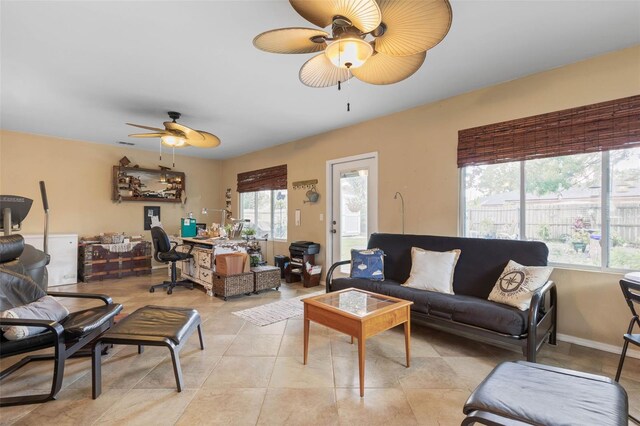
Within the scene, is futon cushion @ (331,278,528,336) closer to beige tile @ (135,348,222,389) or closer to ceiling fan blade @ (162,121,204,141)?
beige tile @ (135,348,222,389)

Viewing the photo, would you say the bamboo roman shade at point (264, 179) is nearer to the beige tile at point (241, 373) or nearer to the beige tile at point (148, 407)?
the beige tile at point (241, 373)

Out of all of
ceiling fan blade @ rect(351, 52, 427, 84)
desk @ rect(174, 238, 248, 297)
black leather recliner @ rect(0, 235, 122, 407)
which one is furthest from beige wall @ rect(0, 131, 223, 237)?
ceiling fan blade @ rect(351, 52, 427, 84)

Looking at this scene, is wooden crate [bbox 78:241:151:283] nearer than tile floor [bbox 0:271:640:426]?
No

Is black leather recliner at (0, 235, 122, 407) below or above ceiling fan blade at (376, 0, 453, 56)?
below

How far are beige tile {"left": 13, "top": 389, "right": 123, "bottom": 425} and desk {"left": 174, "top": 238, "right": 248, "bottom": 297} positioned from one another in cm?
239

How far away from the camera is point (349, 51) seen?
1.67 metres

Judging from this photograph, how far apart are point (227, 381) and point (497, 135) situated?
3.42 metres

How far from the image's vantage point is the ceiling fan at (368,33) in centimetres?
146

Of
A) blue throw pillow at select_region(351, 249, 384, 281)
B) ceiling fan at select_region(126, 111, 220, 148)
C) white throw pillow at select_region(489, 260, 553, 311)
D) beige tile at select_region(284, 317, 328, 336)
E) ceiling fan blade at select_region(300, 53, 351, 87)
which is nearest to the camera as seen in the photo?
ceiling fan blade at select_region(300, 53, 351, 87)

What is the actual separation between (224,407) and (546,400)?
1708 mm

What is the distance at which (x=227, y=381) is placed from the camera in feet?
7.10

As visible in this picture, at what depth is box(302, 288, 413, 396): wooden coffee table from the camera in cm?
203

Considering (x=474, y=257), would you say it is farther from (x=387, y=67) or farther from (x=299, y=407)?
(x=299, y=407)

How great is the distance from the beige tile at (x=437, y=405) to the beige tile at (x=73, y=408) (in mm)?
1909
